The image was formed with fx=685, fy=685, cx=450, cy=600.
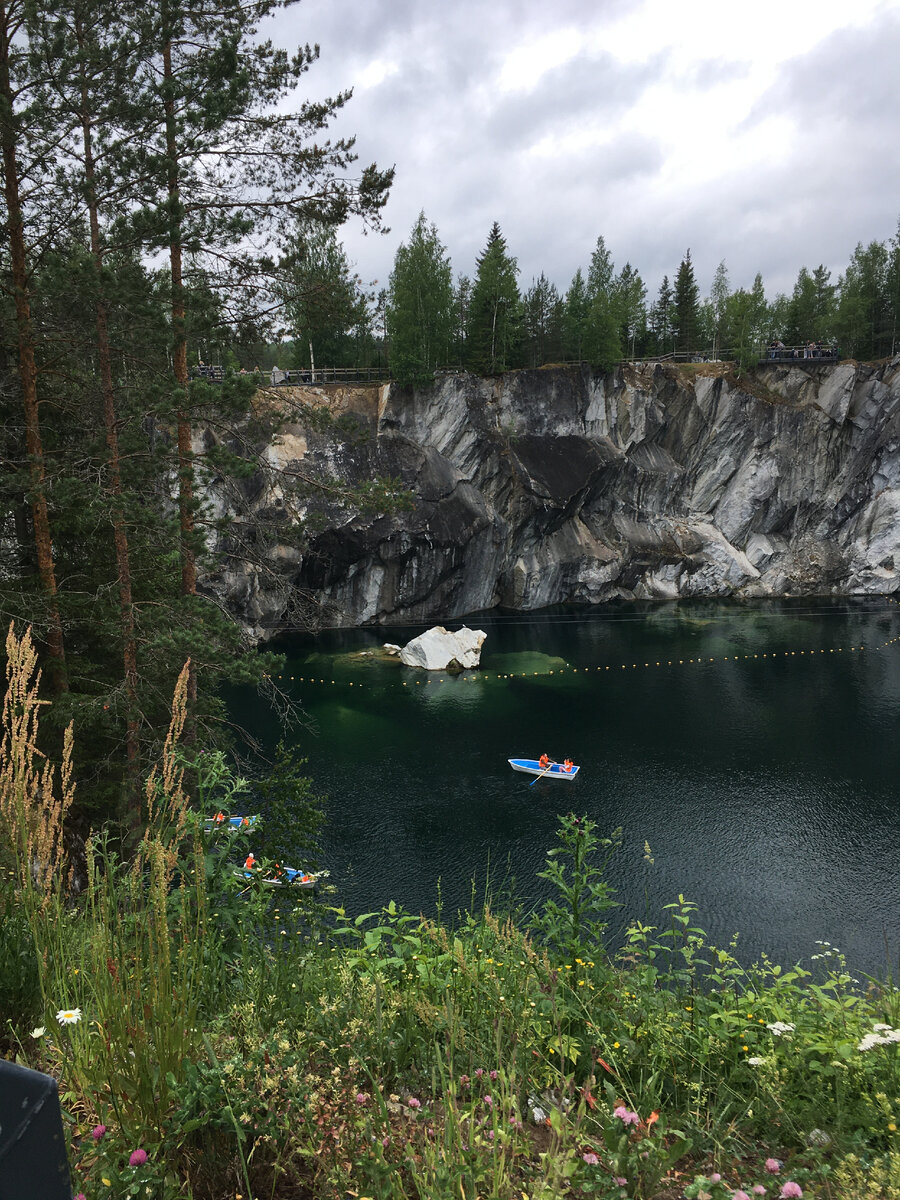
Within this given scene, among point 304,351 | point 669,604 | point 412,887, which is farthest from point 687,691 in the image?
point 304,351

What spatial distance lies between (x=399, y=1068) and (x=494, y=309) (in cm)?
4919

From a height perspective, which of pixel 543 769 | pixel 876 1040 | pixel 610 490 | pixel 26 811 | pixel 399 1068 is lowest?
pixel 543 769

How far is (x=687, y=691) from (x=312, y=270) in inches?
992

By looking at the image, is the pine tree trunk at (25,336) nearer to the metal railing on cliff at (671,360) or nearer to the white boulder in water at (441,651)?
the white boulder in water at (441,651)

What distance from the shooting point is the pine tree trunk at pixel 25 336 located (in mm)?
7992

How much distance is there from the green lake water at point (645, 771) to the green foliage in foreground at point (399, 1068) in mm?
7299

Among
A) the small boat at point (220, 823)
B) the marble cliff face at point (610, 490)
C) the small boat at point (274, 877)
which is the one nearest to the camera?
the small boat at point (220, 823)

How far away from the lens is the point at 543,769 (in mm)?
21812

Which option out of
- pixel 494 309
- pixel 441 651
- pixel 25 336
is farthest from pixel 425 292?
pixel 25 336

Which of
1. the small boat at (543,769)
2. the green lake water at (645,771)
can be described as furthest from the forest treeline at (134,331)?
the small boat at (543,769)

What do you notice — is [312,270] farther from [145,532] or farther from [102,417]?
[145,532]

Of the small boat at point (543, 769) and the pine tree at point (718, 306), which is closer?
the small boat at point (543, 769)

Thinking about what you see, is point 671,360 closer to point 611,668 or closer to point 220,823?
point 611,668

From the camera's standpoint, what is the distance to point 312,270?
33.3ft
